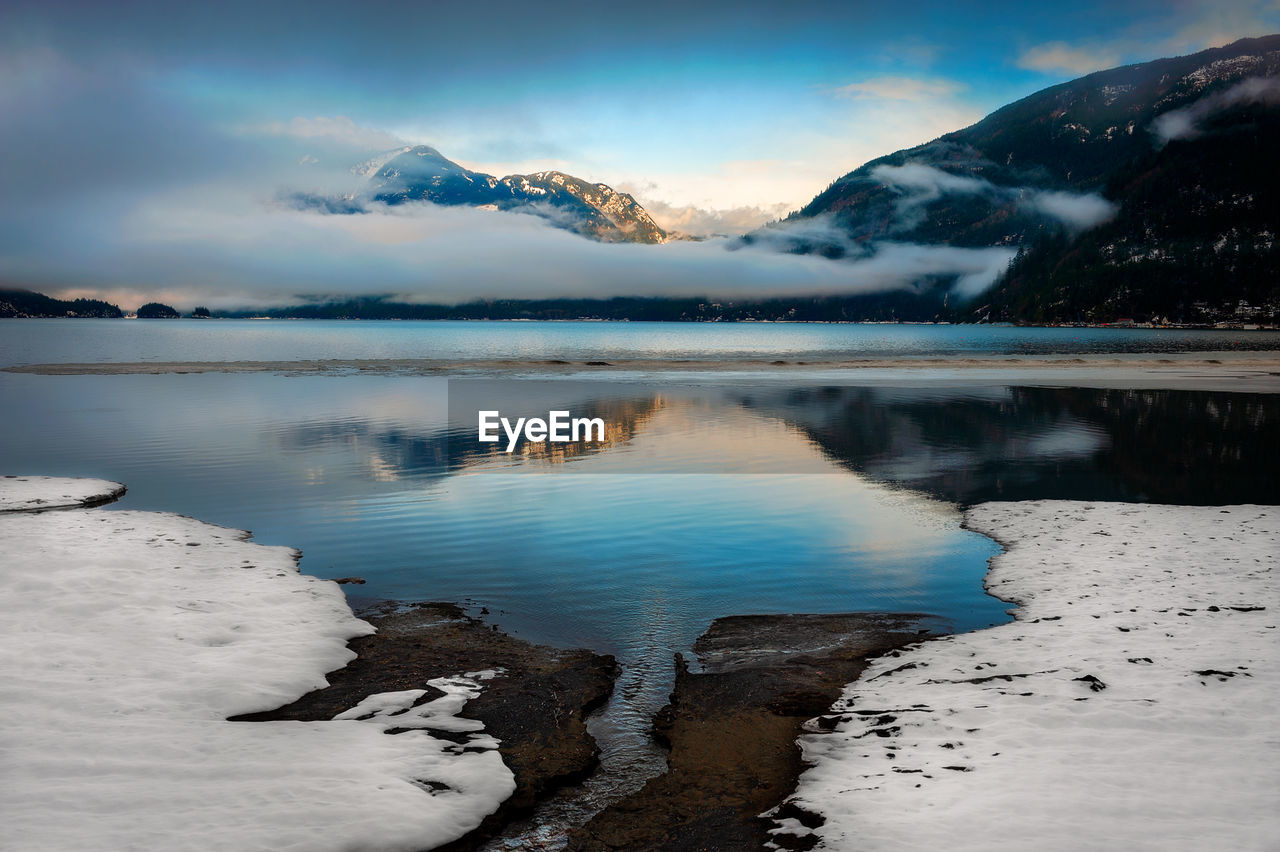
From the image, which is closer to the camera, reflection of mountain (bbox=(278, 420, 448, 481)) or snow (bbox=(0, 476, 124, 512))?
snow (bbox=(0, 476, 124, 512))

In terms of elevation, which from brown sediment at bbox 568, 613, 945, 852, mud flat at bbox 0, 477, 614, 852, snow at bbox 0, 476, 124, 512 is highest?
snow at bbox 0, 476, 124, 512

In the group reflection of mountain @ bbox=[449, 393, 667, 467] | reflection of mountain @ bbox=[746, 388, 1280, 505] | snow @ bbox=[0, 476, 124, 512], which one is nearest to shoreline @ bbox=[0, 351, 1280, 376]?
reflection of mountain @ bbox=[746, 388, 1280, 505]

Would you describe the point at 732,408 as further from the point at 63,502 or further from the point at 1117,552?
the point at 63,502

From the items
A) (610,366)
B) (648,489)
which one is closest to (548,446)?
(648,489)

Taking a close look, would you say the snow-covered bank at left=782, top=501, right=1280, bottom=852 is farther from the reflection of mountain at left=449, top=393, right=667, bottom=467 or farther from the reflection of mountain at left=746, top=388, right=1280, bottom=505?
the reflection of mountain at left=449, top=393, right=667, bottom=467

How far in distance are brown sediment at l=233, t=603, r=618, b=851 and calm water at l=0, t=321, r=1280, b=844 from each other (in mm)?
473

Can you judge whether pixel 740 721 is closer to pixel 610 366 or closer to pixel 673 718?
pixel 673 718

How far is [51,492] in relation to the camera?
73.6 feet

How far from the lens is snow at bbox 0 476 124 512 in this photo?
68.5ft

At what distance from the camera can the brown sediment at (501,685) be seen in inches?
357

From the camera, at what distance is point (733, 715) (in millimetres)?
10336

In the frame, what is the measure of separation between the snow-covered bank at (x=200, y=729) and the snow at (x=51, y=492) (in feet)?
22.3

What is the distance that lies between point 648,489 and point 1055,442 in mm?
22292

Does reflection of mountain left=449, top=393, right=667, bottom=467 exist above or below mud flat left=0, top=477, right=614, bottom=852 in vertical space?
above
